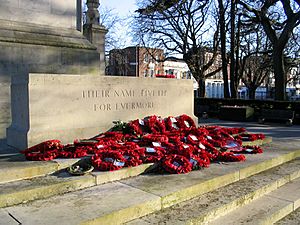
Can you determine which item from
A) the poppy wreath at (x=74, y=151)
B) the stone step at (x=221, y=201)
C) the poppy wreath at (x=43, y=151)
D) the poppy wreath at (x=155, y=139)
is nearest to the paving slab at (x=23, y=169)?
the poppy wreath at (x=43, y=151)

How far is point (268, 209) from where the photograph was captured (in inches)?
159

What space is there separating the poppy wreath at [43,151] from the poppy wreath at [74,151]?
0.29 ft

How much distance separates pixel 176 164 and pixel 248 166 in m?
1.22

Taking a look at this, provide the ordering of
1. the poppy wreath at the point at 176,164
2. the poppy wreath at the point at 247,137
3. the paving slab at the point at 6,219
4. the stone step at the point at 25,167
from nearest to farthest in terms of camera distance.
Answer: the paving slab at the point at 6,219, the stone step at the point at 25,167, the poppy wreath at the point at 176,164, the poppy wreath at the point at 247,137

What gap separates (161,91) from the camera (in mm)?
7637

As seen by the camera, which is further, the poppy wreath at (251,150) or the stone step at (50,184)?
the poppy wreath at (251,150)

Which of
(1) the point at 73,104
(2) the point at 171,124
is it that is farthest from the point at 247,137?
(1) the point at 73,104

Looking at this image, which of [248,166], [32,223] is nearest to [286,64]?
[248,166]

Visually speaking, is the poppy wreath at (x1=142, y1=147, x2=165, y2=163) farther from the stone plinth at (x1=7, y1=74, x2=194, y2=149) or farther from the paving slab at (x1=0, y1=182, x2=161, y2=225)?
the stone plinth at (x1=7, y1=74, x2=194, y2=149)

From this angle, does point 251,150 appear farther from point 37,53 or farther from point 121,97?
point 37,53

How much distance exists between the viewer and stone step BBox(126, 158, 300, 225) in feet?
11.3

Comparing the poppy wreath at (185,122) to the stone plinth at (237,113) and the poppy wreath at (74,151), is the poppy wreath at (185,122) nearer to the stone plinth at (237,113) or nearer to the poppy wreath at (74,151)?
the poppy wreath at (74,151)

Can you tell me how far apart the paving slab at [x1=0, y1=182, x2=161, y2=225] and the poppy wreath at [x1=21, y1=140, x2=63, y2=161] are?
112 centimetres

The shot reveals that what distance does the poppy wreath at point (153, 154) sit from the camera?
16.0ft
